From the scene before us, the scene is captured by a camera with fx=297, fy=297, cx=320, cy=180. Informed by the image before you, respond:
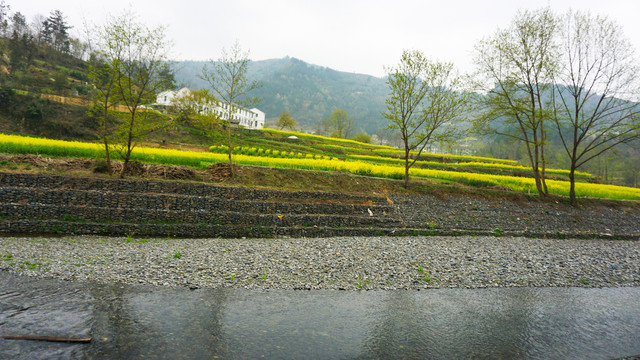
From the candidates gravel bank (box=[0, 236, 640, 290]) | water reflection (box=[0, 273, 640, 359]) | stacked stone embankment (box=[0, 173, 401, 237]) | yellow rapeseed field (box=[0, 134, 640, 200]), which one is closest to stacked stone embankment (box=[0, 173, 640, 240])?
stacked stone embankment (box=[0, 173, 401, 237])

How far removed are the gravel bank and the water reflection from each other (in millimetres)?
659

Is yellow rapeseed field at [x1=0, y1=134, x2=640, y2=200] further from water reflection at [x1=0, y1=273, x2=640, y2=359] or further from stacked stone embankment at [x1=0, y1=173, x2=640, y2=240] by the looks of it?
water reflection at [x1=0, y1=273, x2=640, y2=359]

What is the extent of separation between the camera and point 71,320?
6176mm

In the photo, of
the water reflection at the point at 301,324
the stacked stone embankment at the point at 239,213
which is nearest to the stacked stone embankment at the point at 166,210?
the stacked stone embankment at the point at 239,213

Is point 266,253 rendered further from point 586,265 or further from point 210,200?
point 586,265

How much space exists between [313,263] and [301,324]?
375 cm

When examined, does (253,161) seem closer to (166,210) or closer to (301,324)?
(166,210)

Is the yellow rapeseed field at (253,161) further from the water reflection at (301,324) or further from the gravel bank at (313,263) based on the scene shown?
the water reflection at (301,324)

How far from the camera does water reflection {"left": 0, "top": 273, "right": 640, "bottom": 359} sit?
5.75 m

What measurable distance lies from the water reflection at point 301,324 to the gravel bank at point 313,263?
659 mm

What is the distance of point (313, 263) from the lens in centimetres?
1057

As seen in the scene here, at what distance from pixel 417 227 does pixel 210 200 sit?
11.1m

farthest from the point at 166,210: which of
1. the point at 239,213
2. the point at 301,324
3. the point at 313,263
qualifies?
the point at 301,324

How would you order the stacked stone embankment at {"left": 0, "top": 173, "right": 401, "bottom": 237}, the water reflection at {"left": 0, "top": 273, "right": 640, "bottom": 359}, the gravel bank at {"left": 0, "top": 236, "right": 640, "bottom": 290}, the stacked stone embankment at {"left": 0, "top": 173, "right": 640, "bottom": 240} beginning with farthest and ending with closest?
the stacked stone embankment at {"left": 0, "top": 173, "right": 640, "bottom": 240} < the stacked stone embankment at {"left": 0, "top": 173, "right": 401, "bottom": 237} < the gravel bank at {"left": 0, "top": 236, "right": 640, "bottom": 290} < the water reflection at {"left": 0, "top": 273, "right": 640, "bottom": 359}
